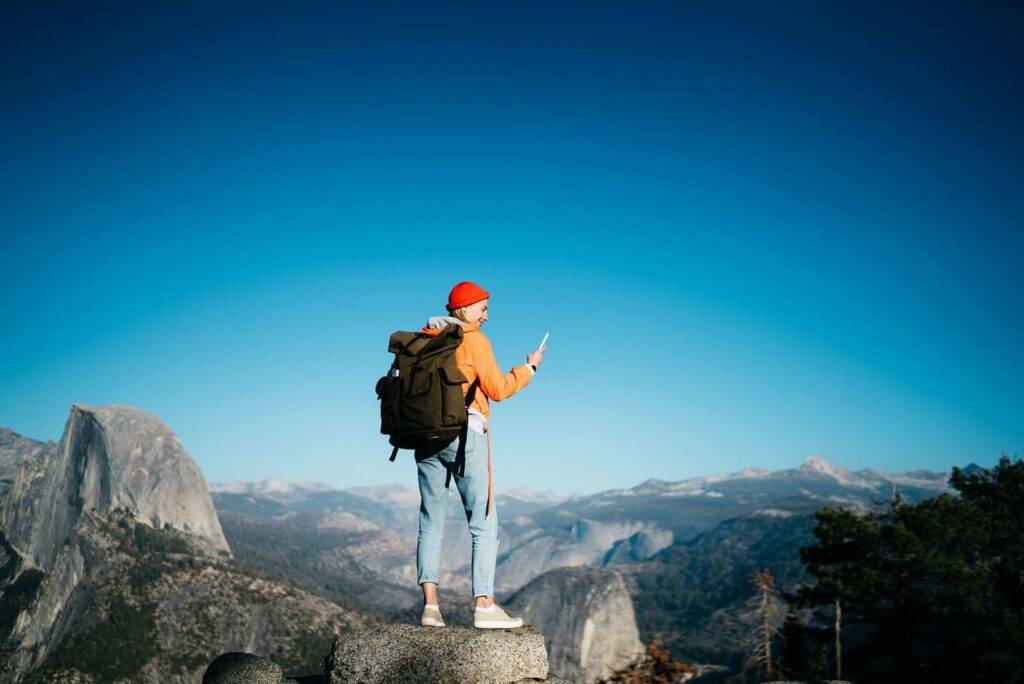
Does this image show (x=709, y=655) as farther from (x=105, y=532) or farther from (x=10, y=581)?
(x=10, y=581)

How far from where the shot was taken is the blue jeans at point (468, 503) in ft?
17.6

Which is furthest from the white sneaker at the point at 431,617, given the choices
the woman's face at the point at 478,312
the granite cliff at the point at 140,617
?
the granite cliff at the point at 140,617

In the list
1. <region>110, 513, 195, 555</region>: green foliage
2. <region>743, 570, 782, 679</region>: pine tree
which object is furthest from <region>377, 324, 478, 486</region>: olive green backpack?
<region>110, 513, 195, 555</region>: green foliage

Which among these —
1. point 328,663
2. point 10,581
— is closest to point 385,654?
point 328,663

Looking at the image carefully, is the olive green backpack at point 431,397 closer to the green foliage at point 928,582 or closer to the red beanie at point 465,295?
the red beanie at point 465,295

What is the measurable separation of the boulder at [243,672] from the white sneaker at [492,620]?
2266 mm

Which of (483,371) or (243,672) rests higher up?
(483,371)

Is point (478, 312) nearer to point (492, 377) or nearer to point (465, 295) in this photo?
point (465, 295)

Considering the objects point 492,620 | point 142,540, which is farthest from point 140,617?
point 492,620

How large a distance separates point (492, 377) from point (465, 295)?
2.91 ft

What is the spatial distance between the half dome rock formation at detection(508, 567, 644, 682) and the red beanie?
167462 mm

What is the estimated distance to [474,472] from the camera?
539cm

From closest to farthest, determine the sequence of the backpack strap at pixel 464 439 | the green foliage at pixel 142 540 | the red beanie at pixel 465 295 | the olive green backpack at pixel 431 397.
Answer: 1. the olive green backpack at pixel 431 397
2. the backpack strap at pixel 464 439
3. the red beanie at pixel 465 295
4. the green foliage at pixel 142 540

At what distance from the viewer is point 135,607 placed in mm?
131375
